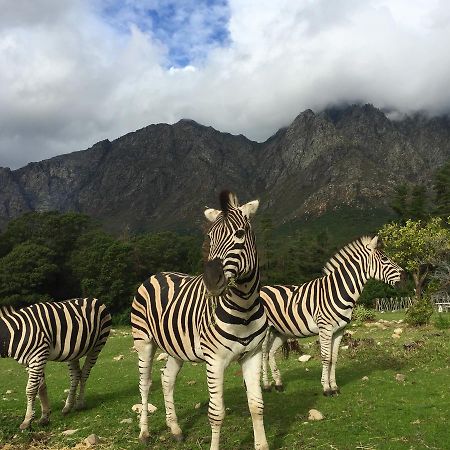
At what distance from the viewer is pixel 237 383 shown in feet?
36.1

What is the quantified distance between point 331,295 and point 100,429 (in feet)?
17.8

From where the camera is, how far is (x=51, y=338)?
905 centimetres

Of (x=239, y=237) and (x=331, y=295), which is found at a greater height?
(x=239, y=237)

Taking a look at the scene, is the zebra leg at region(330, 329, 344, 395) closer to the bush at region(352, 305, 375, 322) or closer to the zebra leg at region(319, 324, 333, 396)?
the zebra leg at region(319, 324, 333, 396)

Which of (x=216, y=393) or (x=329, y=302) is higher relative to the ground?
(x=329, y=302)

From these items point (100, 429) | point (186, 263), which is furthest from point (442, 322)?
point (186, 263)

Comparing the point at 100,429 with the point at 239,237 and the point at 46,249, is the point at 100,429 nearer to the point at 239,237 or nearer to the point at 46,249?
the point at 239,237

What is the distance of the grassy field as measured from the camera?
671 centimetres

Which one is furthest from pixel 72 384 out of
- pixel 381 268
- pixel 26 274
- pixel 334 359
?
pixel 26 274

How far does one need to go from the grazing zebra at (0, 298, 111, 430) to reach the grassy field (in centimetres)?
67

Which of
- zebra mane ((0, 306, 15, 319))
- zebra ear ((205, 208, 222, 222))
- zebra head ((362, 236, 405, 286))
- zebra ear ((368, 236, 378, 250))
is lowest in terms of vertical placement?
zebra mane ((0, 306, 15, 319))

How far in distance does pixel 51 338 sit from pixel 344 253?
675 centimetres

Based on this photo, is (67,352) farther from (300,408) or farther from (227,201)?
(227,201)

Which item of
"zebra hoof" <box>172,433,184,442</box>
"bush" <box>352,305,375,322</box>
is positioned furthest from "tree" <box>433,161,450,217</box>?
"zebra hoof" <box>172,433,184,442</box>
